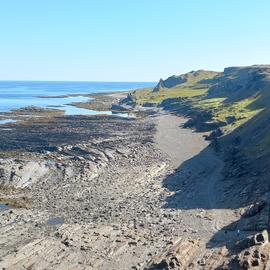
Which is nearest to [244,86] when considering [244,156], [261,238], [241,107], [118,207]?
[241,107]

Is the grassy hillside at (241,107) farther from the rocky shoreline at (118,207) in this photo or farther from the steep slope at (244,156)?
the rocky shoreline at (118,207)

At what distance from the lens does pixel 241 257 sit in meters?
32.6

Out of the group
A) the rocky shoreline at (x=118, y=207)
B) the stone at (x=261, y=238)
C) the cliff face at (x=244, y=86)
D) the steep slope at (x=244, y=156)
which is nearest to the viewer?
the stone at (x=261, y=238)

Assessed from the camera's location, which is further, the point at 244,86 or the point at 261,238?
the point at 244,86

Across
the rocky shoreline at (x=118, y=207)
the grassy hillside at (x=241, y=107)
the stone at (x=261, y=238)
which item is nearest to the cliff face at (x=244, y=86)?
the grassy hillside at (x=241, y=107)

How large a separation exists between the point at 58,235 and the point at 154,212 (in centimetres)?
1117

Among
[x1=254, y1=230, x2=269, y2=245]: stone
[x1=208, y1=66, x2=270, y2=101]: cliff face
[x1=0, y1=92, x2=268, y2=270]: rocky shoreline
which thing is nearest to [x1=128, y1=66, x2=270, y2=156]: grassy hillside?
[x1=208, y1=66, x2=270, y2=101]: cliff face

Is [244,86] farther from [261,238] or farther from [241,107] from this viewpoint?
[261,238]

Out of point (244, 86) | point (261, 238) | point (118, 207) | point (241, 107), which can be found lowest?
point (118, 207)

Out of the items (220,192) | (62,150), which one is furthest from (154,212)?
(62,150)

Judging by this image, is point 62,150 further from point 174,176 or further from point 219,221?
point 219,221

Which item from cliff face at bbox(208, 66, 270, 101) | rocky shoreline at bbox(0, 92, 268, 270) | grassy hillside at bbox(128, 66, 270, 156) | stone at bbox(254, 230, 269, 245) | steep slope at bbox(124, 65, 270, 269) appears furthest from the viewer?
cliff face at bbox(208, 66, 270, 101)

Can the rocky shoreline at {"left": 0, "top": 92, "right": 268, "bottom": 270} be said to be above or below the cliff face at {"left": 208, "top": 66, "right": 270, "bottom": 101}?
below

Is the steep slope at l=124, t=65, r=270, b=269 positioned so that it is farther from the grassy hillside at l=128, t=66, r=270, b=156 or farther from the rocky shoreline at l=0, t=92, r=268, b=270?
the rocky shoreline at l=0, t=92, r=268, b=270
